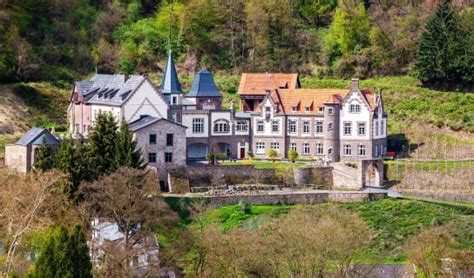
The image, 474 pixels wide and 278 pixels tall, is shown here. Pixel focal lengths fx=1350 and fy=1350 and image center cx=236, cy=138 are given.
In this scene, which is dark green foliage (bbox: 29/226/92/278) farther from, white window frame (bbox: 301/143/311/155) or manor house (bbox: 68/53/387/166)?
white window frame (bbox: 301/143/311/155)

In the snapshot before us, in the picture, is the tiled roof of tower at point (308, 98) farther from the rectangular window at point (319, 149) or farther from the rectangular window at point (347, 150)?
the rectangular window at point (347, 150)

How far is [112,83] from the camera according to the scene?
76.7m

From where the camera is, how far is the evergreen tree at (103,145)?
6475 cm

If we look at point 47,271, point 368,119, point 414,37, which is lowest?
point 47,271

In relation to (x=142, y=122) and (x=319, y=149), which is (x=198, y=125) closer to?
(x=142, y=122)

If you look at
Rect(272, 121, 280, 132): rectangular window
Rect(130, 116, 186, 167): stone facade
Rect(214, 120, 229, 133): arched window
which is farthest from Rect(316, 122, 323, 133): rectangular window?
Rect(130, 116, 186, 167): stone facade

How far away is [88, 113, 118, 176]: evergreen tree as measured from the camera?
212 ft

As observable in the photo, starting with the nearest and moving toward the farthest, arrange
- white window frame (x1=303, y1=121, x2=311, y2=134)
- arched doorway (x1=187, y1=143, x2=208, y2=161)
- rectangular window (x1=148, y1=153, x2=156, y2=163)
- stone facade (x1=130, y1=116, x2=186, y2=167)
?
stone facade (x1=130, y1=116, x2=186, y2=167) → rectangular window (x1=148, y1=153, x2=156, y2=163) → arched doorway (x1=187, y1=143, x2=208, y2=161) → white window frame (x1=303, y1=121, x2=311, y2=134)

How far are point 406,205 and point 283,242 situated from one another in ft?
52.4

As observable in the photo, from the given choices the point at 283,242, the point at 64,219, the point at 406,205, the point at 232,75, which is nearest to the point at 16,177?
Answer: the point at 64,219

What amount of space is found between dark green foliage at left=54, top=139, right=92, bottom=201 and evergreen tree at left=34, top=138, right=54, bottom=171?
0.78 meters

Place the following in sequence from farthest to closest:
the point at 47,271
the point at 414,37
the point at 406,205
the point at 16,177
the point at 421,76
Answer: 1. the point at 414,37
2. the point at 421,76
3. the point at 406,205
4. the point at 16,177
5. the point at 47,271

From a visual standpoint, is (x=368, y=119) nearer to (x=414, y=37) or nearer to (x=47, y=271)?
(x=414, y=37)

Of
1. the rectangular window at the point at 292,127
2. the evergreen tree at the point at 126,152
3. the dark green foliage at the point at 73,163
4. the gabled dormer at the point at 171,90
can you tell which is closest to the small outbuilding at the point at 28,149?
the dark green foliage at the point at 73,163
